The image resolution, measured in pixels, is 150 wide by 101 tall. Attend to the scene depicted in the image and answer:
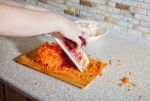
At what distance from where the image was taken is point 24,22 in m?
0.79

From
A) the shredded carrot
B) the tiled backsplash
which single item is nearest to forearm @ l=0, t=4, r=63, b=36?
the shredded carrot

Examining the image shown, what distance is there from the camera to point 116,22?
1.23 metres

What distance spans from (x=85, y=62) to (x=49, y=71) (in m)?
0.15

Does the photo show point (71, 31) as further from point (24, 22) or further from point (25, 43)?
point (25, 43)

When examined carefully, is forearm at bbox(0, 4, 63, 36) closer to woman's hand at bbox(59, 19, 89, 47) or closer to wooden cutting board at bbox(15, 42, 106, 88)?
woman's hand at bbox(59, 19, 89, 47)

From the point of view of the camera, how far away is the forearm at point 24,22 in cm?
77

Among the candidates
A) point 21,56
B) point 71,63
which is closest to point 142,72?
point 71,63

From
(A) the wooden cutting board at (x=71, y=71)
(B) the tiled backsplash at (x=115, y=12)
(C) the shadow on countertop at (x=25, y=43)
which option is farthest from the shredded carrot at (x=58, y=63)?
(B) the tiled backsplash at (x=115, y=12)

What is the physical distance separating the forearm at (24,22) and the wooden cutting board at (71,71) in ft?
0.54

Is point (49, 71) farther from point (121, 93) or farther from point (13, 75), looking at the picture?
point (121, 93)

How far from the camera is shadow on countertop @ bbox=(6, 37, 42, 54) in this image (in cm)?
110

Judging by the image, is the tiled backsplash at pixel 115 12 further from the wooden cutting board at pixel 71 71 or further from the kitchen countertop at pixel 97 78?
the wooden cutting board at pixel 71 71

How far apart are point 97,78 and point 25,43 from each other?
430 millimetres

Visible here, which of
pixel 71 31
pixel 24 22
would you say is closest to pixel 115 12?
pixel 71 31
